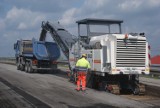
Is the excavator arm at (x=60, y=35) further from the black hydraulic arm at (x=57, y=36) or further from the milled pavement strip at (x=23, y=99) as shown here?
the milled pavement strip at (x=23, y=99)

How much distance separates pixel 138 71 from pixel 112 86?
1.34 m

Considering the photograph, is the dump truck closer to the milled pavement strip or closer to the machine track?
the milled pavement strip

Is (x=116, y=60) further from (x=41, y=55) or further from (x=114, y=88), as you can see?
(x=41, y=55)

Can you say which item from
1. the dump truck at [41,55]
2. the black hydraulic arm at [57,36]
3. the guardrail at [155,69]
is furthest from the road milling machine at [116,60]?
the dump truck at [41,55]

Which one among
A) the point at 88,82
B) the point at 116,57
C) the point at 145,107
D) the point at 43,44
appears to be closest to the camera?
the point at 145,107

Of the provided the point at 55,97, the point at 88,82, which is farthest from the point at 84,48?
the point at 55,97

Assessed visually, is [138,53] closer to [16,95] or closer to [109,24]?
[109,24]

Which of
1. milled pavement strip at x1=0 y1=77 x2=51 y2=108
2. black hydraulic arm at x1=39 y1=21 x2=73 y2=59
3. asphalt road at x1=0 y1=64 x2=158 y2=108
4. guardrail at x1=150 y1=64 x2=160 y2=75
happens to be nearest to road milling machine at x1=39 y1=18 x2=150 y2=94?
asphalt road at x1=0 y1=64 x2=158 y2=108

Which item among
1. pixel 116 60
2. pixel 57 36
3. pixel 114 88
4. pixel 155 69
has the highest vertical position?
pixel 57 36

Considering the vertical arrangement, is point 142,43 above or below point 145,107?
above

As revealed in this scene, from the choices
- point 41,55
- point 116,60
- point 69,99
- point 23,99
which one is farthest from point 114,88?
point 41,55

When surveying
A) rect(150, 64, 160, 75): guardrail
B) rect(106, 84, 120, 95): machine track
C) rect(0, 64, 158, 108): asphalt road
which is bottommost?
rect(0, 64, 158, 108): asphalt road

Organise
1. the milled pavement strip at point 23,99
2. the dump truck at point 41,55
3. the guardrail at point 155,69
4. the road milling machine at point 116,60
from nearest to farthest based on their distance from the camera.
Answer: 1. the milled pavement strip at point 23,99
2. the road milling machine at point 116,60
3. the guardrail at point 155,69
4. the dump truck at point 41,55

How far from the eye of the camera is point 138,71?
53.4ft
